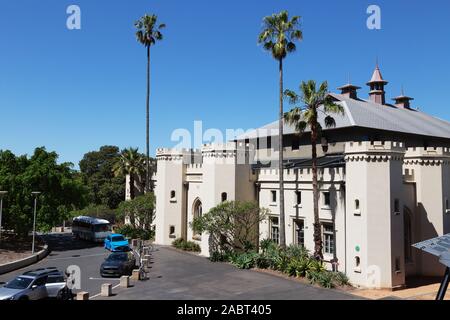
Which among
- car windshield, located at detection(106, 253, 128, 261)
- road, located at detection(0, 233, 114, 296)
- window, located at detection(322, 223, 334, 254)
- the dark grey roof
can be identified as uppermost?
the dark grey roof

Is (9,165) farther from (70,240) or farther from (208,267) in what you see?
(208,267)

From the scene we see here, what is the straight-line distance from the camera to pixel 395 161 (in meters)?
25.6

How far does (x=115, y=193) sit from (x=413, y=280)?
153 feet

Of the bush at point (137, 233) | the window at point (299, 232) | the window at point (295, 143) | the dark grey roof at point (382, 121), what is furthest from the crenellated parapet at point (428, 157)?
the bush at point (137, 233)

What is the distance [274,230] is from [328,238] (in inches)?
204

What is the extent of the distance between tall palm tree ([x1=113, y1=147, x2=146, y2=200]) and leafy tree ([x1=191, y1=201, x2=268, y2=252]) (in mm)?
21576

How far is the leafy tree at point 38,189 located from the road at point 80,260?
10.3 ft

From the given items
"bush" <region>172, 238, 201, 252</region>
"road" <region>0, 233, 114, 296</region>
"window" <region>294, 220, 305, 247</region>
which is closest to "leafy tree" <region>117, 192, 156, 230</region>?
"road" <region>0, 233, 114, 296</region>

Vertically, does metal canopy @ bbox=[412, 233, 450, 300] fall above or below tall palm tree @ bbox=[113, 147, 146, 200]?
below

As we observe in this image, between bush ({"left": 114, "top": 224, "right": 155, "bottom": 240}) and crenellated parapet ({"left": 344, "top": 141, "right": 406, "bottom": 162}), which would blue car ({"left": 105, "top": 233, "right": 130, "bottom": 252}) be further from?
crenellated parapet ({"left": 344, "top": 141, "right": 406, "bottom": 162})

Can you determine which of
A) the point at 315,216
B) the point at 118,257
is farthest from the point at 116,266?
the point at 315,216

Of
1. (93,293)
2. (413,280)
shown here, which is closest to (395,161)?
(413,280)

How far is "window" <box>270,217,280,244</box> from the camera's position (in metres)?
31.8

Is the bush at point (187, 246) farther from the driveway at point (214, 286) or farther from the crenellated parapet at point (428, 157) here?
the crenellated parapet at point (428, 157)
